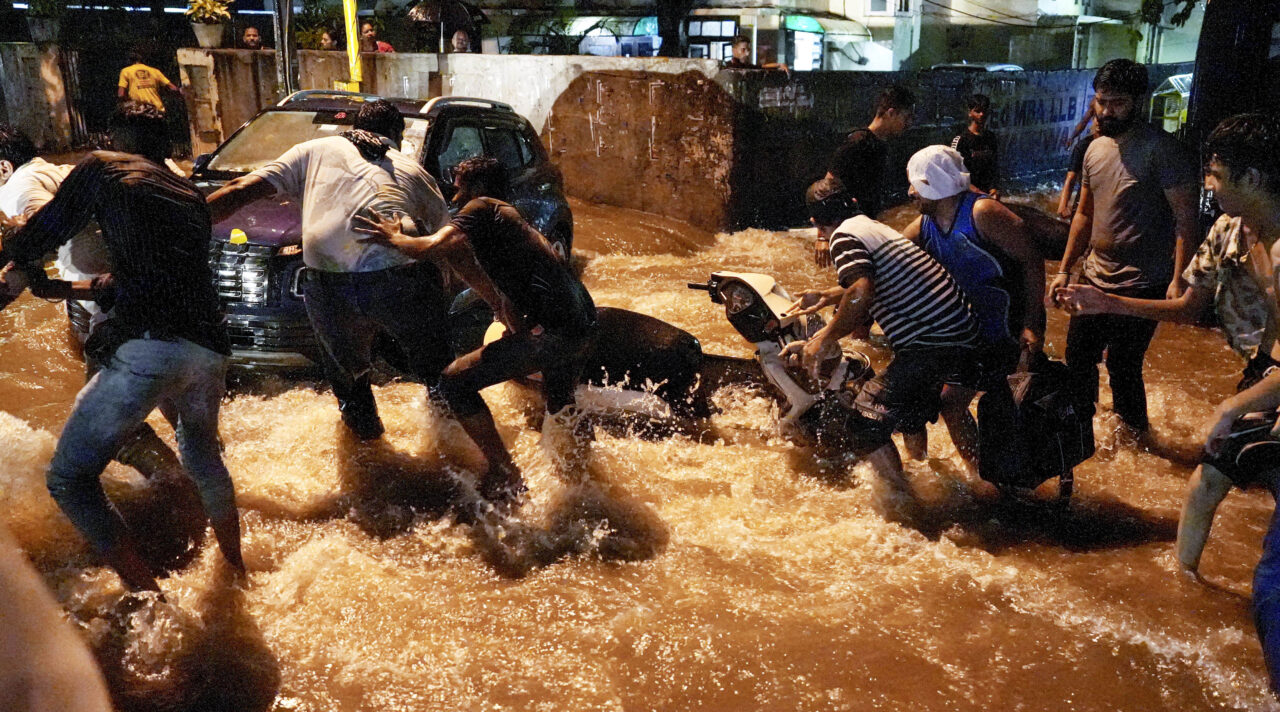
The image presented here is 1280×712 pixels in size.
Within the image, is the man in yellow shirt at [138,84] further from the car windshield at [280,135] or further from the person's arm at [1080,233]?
the person's arm at [1080,233]

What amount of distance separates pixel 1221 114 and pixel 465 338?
679 cm

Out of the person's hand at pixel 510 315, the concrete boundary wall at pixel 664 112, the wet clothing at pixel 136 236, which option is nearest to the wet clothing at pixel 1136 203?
the person's hand at pixel 510 315

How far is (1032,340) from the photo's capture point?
4707mm

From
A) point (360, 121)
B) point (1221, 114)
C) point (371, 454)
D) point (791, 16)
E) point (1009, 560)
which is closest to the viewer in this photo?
point (1009, 560)

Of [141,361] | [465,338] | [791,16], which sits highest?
[791,16]

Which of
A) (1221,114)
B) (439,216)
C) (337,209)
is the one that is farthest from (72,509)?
(1221,114)

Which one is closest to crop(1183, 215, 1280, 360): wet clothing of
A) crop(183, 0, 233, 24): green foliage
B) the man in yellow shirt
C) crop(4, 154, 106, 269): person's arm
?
crop(4, 154, 106, 269): person's arm

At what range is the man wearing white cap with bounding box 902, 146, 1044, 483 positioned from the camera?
4.52 meters

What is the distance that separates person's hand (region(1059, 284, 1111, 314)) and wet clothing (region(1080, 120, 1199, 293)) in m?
1.18

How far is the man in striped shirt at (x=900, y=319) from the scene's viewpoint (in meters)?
4.50

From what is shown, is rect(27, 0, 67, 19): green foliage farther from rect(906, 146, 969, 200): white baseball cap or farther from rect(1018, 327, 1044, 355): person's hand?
rect(1018, 327, 1044, 355): person's hand

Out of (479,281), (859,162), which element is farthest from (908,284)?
(859,162)

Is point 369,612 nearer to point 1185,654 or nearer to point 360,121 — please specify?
point 360,121

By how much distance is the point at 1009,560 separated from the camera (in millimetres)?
4543
